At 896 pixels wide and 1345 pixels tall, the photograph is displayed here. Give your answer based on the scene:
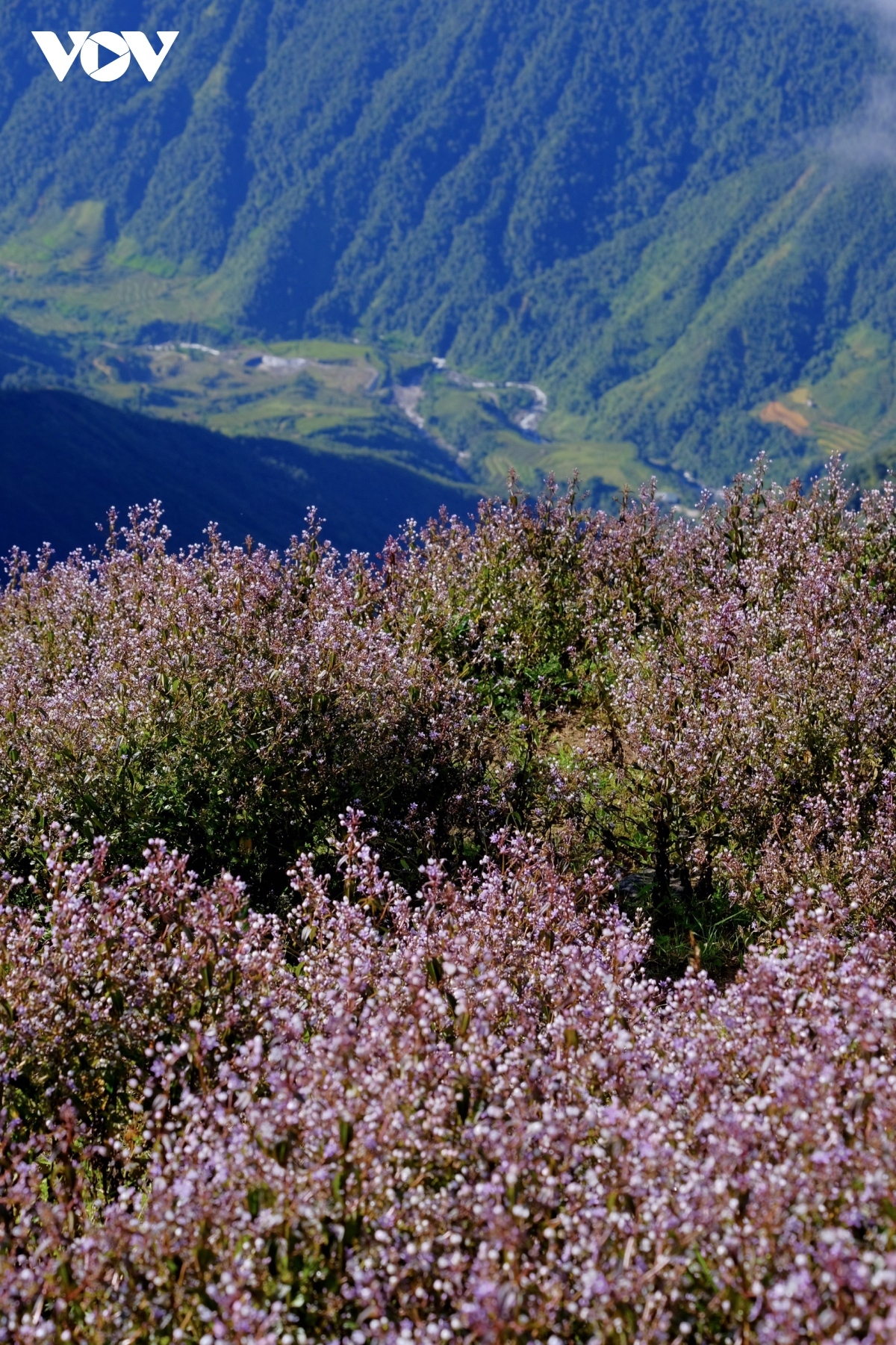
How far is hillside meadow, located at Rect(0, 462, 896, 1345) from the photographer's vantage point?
3.26m

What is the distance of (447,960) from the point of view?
4.40 meters

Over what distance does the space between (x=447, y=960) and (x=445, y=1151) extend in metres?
0.95

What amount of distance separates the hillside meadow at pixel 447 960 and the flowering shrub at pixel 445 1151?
0.02 metres

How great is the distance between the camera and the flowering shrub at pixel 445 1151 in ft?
10.3

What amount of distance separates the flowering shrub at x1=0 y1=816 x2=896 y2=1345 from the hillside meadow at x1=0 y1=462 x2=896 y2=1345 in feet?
0.06

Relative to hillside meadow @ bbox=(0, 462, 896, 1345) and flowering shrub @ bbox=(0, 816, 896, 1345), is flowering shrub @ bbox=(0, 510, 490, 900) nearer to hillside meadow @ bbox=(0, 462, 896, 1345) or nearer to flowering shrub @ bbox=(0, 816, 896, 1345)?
hillside meadow @ bbox=(0, 462, 896, 1345)

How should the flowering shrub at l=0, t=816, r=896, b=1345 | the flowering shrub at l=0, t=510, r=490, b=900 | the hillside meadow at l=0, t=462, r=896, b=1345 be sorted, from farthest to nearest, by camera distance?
the flowering shrub at l=0, t=510, r=490, b=900 < the hillside meadow at l=0, t=462, r=896, b=1345 < the flowering shrub at l=0, t=816, r=896, b=1345

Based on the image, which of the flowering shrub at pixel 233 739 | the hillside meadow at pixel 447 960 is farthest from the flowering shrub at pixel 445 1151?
the flowering shrub at pixel 233 739

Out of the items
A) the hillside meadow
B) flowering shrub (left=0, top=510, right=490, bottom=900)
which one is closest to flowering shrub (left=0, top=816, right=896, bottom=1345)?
the hillside meadow

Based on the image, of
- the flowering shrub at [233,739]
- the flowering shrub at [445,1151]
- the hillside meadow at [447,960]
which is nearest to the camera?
the flowering shrub at [445,1151]

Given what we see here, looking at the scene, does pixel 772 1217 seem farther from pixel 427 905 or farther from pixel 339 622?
pixel 339 622

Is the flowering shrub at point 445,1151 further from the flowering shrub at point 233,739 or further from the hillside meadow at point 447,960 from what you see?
the flowering shrub at point 233,739

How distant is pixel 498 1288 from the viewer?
117 inches

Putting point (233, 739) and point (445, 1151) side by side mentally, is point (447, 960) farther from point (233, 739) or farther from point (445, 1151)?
point (233, 739)
